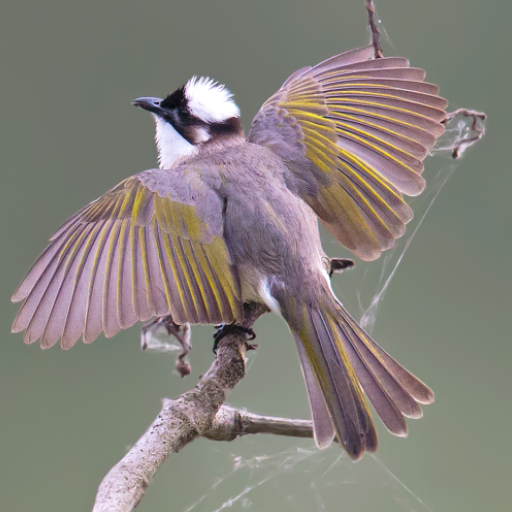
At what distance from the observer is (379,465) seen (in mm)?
1896

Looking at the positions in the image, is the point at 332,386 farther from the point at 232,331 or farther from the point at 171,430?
the point at 171,430

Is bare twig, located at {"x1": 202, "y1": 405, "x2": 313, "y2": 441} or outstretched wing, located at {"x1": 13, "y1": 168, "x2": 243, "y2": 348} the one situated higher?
outstretched wing, located at {"x1": 13, "y1": 168, "x2": 243, "y2": 348}

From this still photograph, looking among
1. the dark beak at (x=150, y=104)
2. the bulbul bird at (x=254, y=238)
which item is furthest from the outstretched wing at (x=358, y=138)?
the dark beak at (x=150, y=104)

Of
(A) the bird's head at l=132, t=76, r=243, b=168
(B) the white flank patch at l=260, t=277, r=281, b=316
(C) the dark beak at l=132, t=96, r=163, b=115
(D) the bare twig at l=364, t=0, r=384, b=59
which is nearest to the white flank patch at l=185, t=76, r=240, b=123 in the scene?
(A) the bird's head at l=132, t=76, r=243, b=168

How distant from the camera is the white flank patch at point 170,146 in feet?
7.27

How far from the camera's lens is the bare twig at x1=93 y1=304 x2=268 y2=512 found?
3.85 ft

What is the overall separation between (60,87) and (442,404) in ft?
9.27

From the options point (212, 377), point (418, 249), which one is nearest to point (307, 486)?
point (212, 377)

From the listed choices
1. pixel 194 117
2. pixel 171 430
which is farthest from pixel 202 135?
pixel 171 430

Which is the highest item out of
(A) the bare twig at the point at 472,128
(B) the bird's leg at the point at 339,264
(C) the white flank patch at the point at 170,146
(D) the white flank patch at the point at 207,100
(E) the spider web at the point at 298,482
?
(D) the white flank patch at the point at 207,100

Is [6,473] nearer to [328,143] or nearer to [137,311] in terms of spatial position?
[137,311]

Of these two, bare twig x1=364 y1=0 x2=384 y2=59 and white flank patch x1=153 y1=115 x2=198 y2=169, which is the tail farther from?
bare twig x1=364 y1=0 x2=384 y2=59

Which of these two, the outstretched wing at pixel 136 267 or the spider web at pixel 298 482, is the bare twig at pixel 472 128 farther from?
the spider web at pixel 298 482

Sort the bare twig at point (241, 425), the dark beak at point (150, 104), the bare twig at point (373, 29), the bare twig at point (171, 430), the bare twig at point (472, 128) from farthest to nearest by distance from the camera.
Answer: the dark beak at point (150, 104), the bare twig at point (472, 128), the bare twig at point (373, 29), the bare twig at point (241, 425), the bare twig at point (171, 430)
